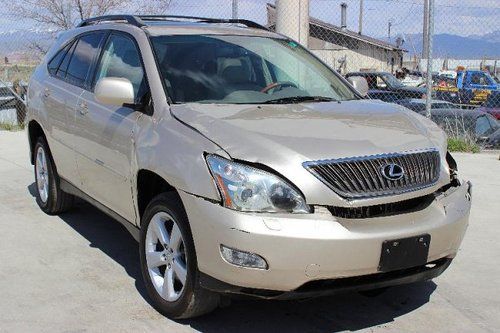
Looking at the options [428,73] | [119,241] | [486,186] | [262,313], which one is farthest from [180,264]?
[428,73]

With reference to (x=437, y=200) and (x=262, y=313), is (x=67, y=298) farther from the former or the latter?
(x=437, y=200)

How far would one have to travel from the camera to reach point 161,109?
388 centimetres

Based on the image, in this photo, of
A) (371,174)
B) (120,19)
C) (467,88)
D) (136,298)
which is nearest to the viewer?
(371,174)

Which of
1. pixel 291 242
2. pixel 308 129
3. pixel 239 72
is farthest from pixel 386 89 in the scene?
pixel 291 242

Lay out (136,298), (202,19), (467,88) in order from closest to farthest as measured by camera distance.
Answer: (136,298) < (202,19) < (467,88)

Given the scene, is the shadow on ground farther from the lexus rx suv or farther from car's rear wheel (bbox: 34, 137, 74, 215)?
car's rear wheel (bbox: 34, 137, 74, 215)

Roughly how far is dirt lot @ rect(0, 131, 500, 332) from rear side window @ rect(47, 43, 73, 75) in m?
1.46

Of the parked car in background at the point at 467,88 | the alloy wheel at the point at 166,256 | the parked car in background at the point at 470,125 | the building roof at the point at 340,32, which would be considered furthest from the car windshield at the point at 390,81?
the alloy wheel at the point at 166,256

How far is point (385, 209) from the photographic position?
131 inches

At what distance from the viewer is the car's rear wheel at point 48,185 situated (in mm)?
5844

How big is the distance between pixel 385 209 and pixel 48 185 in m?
3.71

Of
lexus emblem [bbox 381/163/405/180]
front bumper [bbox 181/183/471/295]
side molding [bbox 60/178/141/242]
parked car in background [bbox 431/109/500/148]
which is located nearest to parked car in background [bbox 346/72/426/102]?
parked car in background [bbox 431/109/500/148]

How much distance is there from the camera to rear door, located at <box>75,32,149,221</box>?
413 centimetres

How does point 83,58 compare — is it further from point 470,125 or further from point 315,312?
point 470,125
